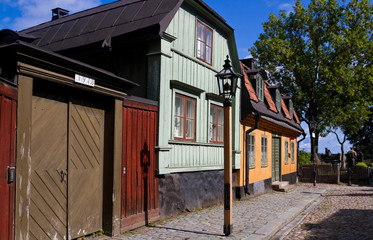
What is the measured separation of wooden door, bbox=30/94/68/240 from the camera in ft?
18.5

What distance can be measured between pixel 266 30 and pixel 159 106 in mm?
27660

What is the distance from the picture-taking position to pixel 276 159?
19.4m

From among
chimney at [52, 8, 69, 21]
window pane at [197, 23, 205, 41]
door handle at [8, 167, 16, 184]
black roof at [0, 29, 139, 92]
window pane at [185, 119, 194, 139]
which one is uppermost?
chimney at [52, 8, 69, 21]

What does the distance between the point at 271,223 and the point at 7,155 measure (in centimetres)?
579

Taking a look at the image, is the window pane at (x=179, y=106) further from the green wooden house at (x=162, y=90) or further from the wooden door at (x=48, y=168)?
the wooden door at (x=48, y=168)

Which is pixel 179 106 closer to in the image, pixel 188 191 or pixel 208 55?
pixel 188 191

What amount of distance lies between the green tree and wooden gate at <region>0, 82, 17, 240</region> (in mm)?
27552

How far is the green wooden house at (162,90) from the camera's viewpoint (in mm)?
8031

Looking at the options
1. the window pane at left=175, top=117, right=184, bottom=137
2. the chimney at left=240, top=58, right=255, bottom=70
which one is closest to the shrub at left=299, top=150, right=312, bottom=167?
the chimney at left=240, top=58, right=255, bottom=70

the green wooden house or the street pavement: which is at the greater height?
the green wooden house

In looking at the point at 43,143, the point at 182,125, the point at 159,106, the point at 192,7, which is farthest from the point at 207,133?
the point at 43,143

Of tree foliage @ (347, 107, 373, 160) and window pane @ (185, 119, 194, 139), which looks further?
tree foliage @ (347, 107, 373, 160)

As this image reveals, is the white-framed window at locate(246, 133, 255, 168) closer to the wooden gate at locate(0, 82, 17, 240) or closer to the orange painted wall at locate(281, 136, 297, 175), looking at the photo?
the orange painted wall at locate(281, 136, 297, 175)

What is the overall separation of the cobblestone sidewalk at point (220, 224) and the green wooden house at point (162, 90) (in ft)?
1.23
